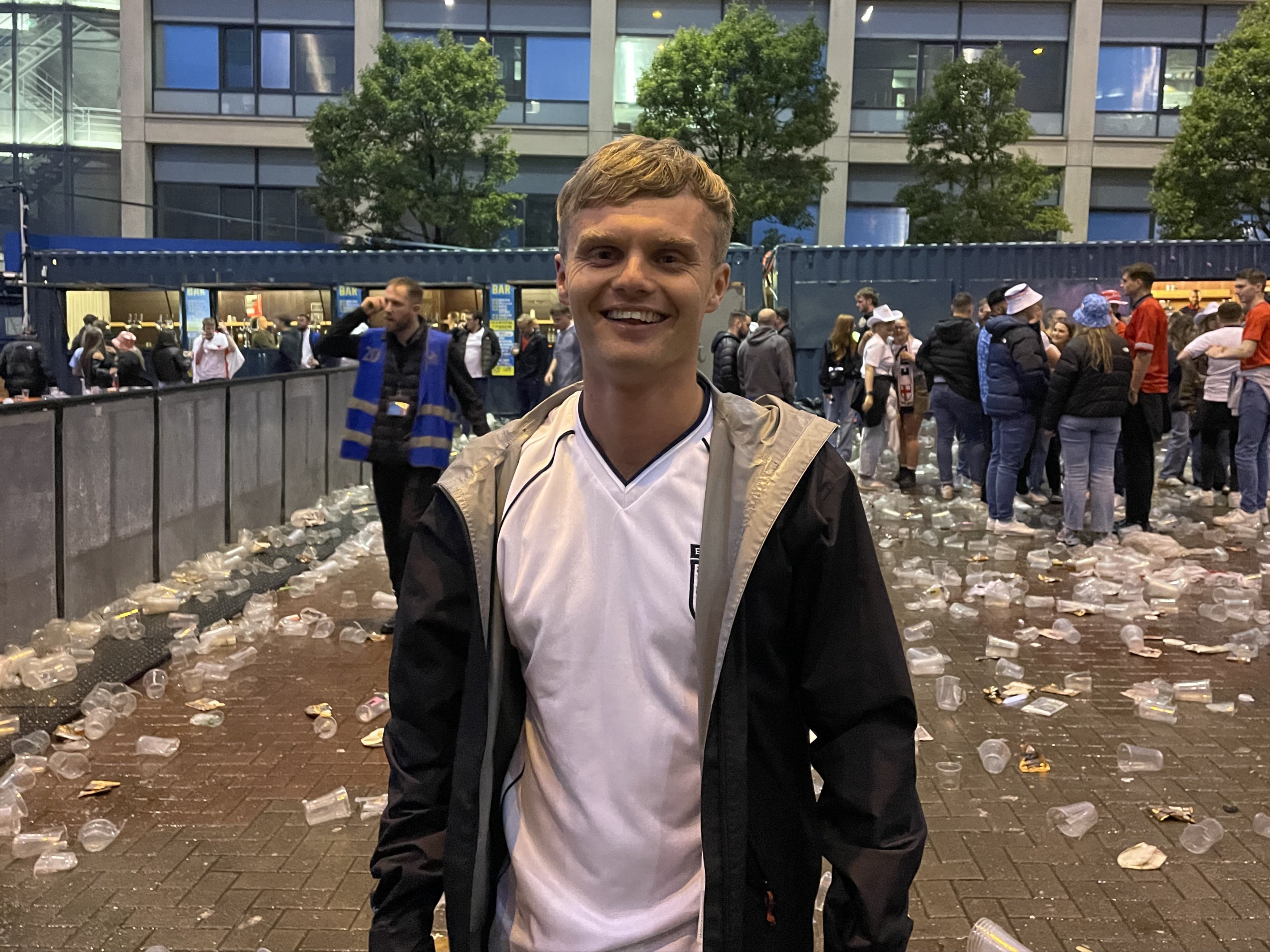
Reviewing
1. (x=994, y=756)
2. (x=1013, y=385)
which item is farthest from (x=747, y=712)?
(x=1013, y=385)

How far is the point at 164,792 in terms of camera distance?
17.6ft

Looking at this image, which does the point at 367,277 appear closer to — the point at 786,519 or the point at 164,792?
the point at 164,792

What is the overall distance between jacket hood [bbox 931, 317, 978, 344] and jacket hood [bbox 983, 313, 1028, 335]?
1042 millimetres

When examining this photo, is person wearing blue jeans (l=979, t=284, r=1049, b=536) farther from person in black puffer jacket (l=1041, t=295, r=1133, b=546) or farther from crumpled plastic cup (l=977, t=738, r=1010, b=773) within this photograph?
crumpled plastic cup (l=977, t=738, r=1010, b=773)

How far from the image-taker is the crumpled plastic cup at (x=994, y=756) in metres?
5.70

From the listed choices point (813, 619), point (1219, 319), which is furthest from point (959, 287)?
point (813, 619)

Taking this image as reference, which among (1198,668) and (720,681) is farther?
(1198,668)

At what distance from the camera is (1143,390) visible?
11.7 meters

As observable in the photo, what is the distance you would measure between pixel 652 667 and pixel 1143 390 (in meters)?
11.0

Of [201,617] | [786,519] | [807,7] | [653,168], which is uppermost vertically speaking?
[807,7]

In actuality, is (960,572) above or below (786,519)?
below

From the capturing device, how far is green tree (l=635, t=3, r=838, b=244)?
34094 mm

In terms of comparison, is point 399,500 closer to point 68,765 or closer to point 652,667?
point 68,765

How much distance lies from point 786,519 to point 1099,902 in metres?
3.16
